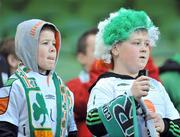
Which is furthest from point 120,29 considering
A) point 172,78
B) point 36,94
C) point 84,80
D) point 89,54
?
point 89,54

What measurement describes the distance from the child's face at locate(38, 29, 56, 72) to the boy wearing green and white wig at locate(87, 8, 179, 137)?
1.10 feet

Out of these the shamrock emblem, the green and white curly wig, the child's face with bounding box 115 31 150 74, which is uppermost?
the green and white curly wig

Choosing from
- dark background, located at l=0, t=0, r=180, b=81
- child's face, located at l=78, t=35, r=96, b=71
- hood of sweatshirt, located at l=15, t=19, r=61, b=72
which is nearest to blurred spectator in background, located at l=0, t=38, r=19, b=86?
child's face, located at l=78, t=35, r=96, b=71

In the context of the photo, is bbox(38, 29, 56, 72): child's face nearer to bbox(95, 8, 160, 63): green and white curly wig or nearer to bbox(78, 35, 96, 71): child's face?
bbox(95, 8, 160, 63): green and white curly wig

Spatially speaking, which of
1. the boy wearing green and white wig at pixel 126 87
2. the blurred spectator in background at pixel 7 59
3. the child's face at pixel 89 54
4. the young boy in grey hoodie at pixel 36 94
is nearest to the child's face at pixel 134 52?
the boy wearing green and white wig at pixel 126 87

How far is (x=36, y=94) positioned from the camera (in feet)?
18.4

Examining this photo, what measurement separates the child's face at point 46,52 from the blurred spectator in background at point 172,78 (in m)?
1.72

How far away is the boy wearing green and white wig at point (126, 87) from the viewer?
5.49 m

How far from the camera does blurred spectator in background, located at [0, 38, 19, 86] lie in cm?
701

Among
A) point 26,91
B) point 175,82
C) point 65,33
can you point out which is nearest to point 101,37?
point 26,91

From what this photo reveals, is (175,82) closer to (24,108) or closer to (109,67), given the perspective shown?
(109,67)

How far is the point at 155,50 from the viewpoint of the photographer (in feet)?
34.4

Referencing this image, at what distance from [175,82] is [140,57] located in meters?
1.65

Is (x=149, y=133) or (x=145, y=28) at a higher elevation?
(x=145, y=28)
